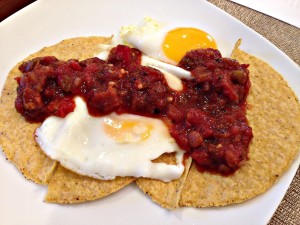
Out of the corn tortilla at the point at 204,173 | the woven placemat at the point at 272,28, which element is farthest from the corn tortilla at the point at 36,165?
the woven placemat at the point at 272,28

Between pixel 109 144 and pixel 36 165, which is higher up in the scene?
pixel 109 144

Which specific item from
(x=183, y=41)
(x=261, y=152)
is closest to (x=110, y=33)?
(x=183, y=41)

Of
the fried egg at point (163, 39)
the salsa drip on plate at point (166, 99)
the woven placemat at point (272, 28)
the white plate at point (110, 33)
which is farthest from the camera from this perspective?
the woven placemat at point (272, 28)

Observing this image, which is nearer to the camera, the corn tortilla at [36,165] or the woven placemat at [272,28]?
the corn tortilla at [36,165]

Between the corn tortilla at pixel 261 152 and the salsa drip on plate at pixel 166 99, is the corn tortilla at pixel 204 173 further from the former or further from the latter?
the salsa drip on plate at pixel 166 99

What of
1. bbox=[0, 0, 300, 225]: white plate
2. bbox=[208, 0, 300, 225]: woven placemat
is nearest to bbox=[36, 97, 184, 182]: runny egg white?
bbox=[0, 0, 300, 225]: white plate

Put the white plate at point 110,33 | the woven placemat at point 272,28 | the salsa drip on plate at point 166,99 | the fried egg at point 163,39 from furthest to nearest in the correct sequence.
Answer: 1. the woven placemat at point 272,28
2. the fried egg at point 163,39
3. the salsa drip on plate at point 166,99
4. the white plate at point 110,33

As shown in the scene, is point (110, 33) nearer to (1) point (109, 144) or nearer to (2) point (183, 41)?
(2) point (183, 41)

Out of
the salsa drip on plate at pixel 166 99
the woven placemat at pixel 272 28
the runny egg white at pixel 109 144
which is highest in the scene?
the woven placemat at pixel 272 28
